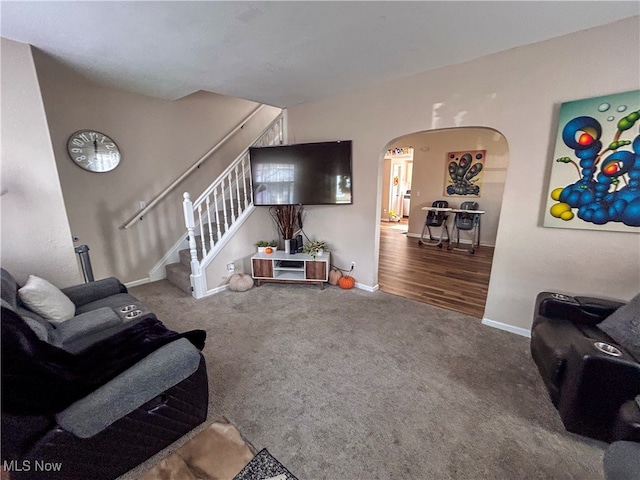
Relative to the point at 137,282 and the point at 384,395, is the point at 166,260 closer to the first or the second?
the point at 137,282

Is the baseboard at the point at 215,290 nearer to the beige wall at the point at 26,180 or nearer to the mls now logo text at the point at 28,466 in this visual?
the beige wall at the point at 26,180

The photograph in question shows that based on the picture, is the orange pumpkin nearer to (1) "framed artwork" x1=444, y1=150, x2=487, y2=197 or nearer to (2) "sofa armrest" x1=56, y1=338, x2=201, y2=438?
(2) "sofa armrest" x1=56, y1=338, x2=201, y2=438

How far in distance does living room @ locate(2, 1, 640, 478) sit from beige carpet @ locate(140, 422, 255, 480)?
205cm

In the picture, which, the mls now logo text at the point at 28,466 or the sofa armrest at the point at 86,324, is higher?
the sofa armrest at the point at 86,324

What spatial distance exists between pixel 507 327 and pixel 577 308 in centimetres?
80

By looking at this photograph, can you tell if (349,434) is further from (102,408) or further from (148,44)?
(148,44)

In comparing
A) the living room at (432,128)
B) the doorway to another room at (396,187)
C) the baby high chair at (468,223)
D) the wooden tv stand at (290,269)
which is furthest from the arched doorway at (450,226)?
the doorway to another room at (396,187)

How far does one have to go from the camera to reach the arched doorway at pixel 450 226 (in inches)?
141

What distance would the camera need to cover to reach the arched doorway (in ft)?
11.7

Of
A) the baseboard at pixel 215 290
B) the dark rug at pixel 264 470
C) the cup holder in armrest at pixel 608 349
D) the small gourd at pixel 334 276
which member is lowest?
the dark rug at pixel 264 470

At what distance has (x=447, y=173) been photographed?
6332 millimetres

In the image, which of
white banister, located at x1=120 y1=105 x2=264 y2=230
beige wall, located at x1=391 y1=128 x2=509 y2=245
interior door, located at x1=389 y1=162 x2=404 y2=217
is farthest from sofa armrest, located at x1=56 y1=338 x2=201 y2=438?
interior door, located at x1=389 y1=162 x2=404 y2=217

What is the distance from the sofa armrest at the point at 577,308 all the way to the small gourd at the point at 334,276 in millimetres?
2244

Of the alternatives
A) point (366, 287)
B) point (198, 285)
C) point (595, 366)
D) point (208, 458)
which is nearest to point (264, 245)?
point (198, 285)
